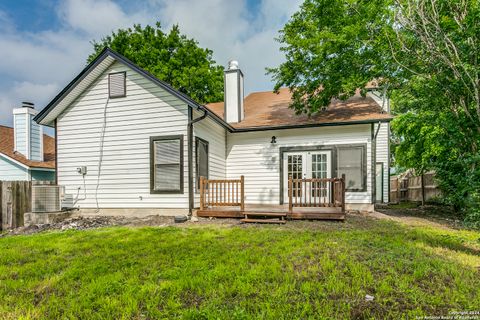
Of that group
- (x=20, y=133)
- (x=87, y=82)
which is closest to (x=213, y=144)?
(x=87, y=82)

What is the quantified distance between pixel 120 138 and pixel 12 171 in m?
6.41

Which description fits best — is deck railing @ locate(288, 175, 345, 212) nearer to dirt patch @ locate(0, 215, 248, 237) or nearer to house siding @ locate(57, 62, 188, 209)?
dirt patch @ locate(0, 215, 248, 237)

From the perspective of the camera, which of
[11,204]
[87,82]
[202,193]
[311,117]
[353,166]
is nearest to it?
[202,193]

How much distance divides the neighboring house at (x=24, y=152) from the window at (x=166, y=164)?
21.8ft

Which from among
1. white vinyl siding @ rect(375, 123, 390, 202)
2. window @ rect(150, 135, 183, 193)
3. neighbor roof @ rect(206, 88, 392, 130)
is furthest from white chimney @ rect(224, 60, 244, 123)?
white vinyl siding @ rect(375, 123, 390, 202)

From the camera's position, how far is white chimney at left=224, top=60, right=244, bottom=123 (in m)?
10.2

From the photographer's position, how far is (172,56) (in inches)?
792

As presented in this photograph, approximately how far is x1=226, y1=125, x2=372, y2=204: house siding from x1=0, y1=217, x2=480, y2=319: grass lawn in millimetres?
4295

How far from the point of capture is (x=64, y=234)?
552 centimetres

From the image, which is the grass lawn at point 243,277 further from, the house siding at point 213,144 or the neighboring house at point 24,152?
the neighboring house at point 24,152

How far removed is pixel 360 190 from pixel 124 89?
8.05 m

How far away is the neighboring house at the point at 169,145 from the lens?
7477 mm

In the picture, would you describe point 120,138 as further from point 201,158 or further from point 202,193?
point 202,193

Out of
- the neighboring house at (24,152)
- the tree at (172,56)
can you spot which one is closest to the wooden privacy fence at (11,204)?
the neighboring house at (24,152)
